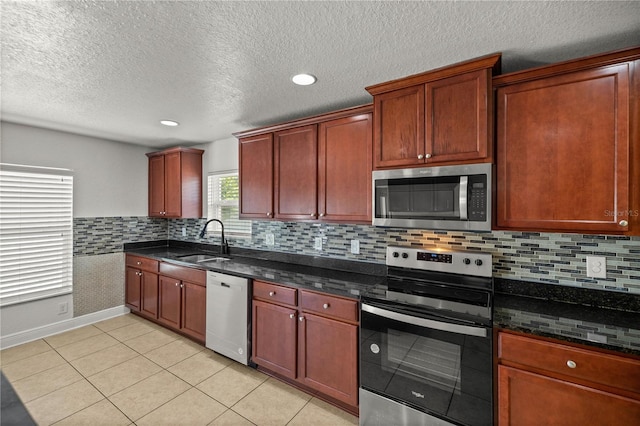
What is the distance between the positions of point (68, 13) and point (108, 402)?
2.59 m

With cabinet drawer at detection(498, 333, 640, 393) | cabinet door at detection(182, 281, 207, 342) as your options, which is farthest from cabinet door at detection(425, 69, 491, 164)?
cabinet door at detection(182, 281, 207, 342)

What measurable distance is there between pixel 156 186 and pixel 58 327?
2.04 meters

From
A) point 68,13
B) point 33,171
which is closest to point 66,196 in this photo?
point 33,171

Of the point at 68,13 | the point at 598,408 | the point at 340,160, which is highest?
the point at 68,13

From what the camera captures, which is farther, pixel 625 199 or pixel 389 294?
pixel 389 294

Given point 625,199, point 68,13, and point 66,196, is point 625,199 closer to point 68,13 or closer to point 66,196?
point 68,13

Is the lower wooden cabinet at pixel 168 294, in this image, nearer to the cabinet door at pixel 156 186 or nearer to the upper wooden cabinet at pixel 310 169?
the cabinet door at pixel 156 186

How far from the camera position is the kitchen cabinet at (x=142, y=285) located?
3.60m

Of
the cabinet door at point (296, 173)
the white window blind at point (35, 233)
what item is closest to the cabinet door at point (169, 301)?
the white window blind at point (35, 233)

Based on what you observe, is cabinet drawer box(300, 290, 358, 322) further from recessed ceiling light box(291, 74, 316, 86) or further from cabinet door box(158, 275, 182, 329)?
cabinet door box(158, 275, 182, 329)

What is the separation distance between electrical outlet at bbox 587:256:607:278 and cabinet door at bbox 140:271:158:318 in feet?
13.5

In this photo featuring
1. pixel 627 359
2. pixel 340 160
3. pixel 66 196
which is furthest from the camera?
pixel 66 196

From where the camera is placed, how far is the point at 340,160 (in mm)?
2420

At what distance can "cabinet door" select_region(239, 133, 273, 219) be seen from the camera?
2.87m
